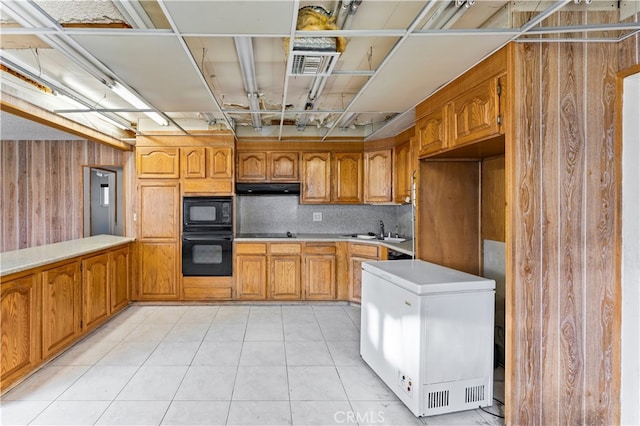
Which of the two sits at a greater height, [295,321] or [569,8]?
[569,8]

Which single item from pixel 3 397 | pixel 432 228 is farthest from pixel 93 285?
pixel 432 228

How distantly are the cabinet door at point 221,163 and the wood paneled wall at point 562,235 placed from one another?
137 inches

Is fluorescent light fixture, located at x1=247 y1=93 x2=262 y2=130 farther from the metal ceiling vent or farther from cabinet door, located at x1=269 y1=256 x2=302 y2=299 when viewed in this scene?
cabinet door, located at x1=269 y1=256 x2=302 y2=299

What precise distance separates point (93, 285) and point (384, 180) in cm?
362

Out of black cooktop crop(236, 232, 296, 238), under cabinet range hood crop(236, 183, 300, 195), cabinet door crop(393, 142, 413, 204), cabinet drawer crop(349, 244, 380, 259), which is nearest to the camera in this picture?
cabinet door crop(393, 142, 413, 204)

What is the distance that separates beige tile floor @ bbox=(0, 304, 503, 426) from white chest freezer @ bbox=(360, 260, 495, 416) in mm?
131

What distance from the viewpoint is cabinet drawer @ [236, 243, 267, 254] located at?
14.6ft

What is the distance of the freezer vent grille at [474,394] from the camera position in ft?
7.01

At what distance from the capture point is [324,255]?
14.8ft

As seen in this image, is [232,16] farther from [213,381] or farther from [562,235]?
[213,381]

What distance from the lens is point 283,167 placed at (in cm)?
474

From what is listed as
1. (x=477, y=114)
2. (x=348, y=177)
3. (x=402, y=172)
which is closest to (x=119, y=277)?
(x=348, y=177)

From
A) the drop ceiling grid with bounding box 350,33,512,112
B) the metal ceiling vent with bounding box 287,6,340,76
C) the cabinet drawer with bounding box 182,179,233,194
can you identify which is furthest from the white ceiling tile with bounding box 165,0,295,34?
the cabinet drawer with bounding box 182,179,233,194

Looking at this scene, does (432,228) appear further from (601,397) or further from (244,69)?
(244,69)
